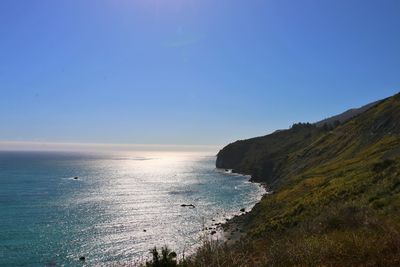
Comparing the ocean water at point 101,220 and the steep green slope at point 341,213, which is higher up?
the steep green slope at point 341,213

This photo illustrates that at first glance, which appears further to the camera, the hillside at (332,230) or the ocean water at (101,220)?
the ocean water at (101,220)

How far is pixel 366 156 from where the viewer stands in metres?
72.1

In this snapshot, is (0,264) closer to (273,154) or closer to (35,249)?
(35,249)

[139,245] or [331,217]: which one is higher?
[331,217]

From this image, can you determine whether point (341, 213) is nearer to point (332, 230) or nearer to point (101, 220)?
point (332, 230)

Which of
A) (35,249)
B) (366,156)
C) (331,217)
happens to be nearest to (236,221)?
(366,156)

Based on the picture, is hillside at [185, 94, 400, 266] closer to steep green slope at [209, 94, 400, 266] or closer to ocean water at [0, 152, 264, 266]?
steep green slope at [209, 94, 400, 266]

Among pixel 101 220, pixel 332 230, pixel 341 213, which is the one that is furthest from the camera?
pixel 101 220

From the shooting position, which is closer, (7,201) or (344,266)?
(344,266)

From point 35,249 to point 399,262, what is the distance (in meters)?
57.6

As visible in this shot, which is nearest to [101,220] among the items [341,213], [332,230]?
[341,213]

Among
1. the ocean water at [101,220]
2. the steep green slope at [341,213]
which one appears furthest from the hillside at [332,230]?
the ocean water at [101,220]

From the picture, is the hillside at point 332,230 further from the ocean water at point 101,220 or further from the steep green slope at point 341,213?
the ocean water at point 101,220

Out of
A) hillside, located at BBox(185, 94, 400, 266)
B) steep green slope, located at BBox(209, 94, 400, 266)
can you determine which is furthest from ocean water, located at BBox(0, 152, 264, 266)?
hillside, located at BBox(185, 94, 400, 266)
